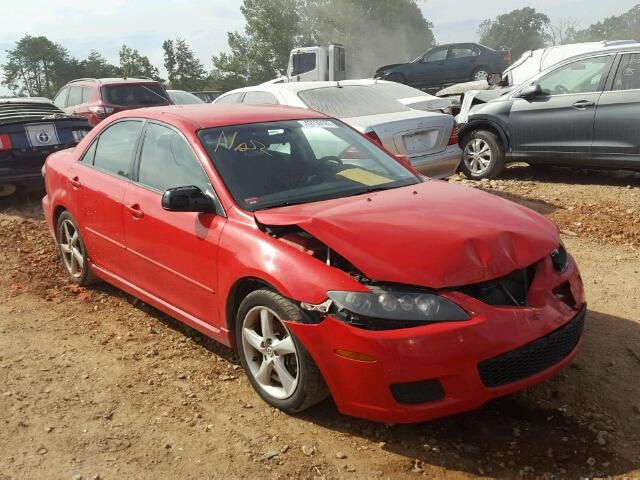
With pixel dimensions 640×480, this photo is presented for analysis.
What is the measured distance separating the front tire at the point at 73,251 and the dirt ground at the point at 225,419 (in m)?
0.34

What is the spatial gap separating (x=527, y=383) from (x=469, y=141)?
6.56m

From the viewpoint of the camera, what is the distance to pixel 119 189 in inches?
167

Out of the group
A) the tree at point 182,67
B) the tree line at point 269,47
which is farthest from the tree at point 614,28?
the tree at point 182,67

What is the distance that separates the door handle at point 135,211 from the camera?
3.97 m

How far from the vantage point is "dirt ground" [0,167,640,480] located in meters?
2.81

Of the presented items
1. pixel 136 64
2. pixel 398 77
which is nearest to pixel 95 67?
pixel 136 64

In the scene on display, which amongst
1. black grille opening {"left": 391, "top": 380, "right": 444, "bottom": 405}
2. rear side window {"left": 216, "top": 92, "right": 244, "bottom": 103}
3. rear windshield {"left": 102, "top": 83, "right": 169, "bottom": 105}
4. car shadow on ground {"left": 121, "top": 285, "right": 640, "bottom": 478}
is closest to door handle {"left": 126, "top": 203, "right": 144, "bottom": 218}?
car shadow on ground {"left": 121, "top": 285, "right": 640, "bottom": 478}

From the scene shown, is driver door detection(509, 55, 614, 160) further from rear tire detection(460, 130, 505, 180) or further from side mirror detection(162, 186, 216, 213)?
side mirror detection(162, 186, 216, 213)

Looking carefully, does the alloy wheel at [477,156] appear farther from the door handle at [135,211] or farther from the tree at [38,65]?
the tree at [38,65]

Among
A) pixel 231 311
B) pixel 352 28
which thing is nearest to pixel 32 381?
pixel 231 311

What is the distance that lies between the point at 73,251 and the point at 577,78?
20.8 feet

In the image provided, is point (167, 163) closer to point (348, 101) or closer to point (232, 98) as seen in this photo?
point (348, 101)

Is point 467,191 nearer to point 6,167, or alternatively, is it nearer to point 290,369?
point 290,369

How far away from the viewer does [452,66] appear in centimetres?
2203
